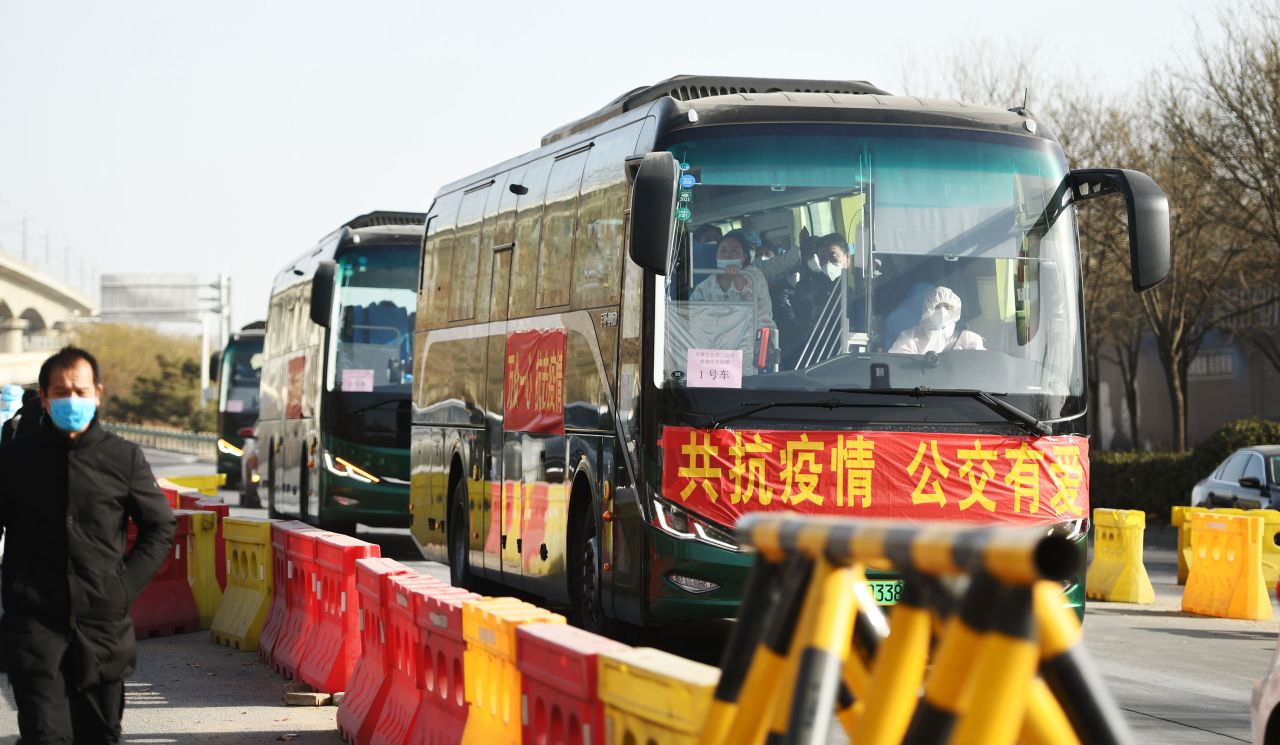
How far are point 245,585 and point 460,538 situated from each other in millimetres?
3561

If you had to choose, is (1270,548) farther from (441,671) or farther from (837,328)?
(441,671)

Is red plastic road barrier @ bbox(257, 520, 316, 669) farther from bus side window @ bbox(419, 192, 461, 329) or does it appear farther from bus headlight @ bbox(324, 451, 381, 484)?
bus headlight @ bbox(324, 451, 381, 484)

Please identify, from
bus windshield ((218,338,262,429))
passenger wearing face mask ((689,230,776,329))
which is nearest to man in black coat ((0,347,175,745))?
passenger wearing face mask ((689,230,776,329))

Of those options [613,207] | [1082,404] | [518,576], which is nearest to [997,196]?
[1082,404]

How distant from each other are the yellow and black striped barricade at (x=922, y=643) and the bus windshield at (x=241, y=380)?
41.9 m

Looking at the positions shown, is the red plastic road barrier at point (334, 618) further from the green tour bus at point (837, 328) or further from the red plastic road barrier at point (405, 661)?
the green tour bus at point (837, 328)

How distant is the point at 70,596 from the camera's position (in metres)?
7.20

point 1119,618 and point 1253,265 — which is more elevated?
point 1253,265

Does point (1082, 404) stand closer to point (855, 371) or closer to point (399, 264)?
point (855, 371)

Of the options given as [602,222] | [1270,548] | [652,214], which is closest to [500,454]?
[602,222]

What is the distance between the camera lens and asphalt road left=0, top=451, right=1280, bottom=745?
409 inches

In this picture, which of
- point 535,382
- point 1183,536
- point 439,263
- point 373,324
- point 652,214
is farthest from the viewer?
point 373,324

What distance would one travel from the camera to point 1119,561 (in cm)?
1922

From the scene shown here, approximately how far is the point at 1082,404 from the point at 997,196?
1387 mm
